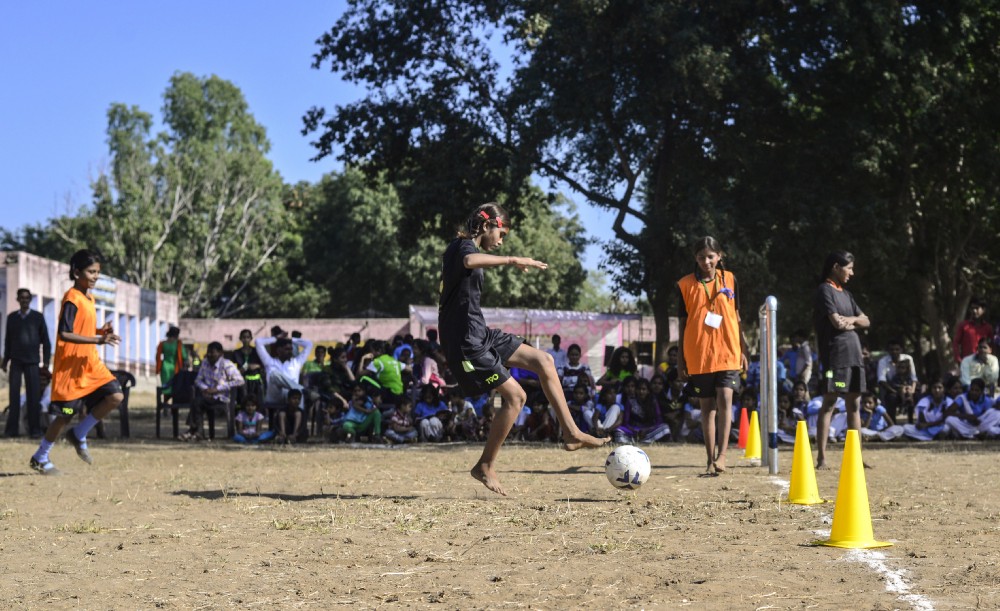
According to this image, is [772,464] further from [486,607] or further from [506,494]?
[486,607]

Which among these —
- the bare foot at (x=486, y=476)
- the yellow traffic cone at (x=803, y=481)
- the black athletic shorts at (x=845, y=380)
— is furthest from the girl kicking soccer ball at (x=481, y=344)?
the black athletic shorts at (x=845, y=380)

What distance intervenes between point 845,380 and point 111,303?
122 ft

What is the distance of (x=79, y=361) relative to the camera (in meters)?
11.0

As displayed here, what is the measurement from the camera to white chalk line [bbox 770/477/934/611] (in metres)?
4.91

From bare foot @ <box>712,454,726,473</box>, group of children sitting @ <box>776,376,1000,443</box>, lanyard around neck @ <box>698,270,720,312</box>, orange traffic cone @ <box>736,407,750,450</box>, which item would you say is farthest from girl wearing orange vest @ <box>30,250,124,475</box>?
group of children sitting @ <box>776,376,1000,443</box>

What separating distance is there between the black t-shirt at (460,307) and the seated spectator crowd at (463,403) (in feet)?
27.4

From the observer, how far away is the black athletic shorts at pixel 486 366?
325 inches

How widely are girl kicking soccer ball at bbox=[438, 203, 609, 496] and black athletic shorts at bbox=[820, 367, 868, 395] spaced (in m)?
3.31

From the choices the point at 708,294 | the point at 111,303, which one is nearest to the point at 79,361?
the point at 708,294

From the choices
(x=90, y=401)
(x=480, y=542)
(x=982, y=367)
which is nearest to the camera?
(x=480, y=542)

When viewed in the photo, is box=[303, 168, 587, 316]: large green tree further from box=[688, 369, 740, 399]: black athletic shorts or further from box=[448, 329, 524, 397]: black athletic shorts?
box=[448, 329, 524, 397]: black athletic shorts

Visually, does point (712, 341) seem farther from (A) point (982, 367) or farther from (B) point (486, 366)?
(A) point (982, 367)

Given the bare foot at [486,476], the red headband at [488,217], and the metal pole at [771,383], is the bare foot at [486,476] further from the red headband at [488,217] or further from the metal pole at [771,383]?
the metal pole at [771,383]

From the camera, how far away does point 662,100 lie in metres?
22.7
